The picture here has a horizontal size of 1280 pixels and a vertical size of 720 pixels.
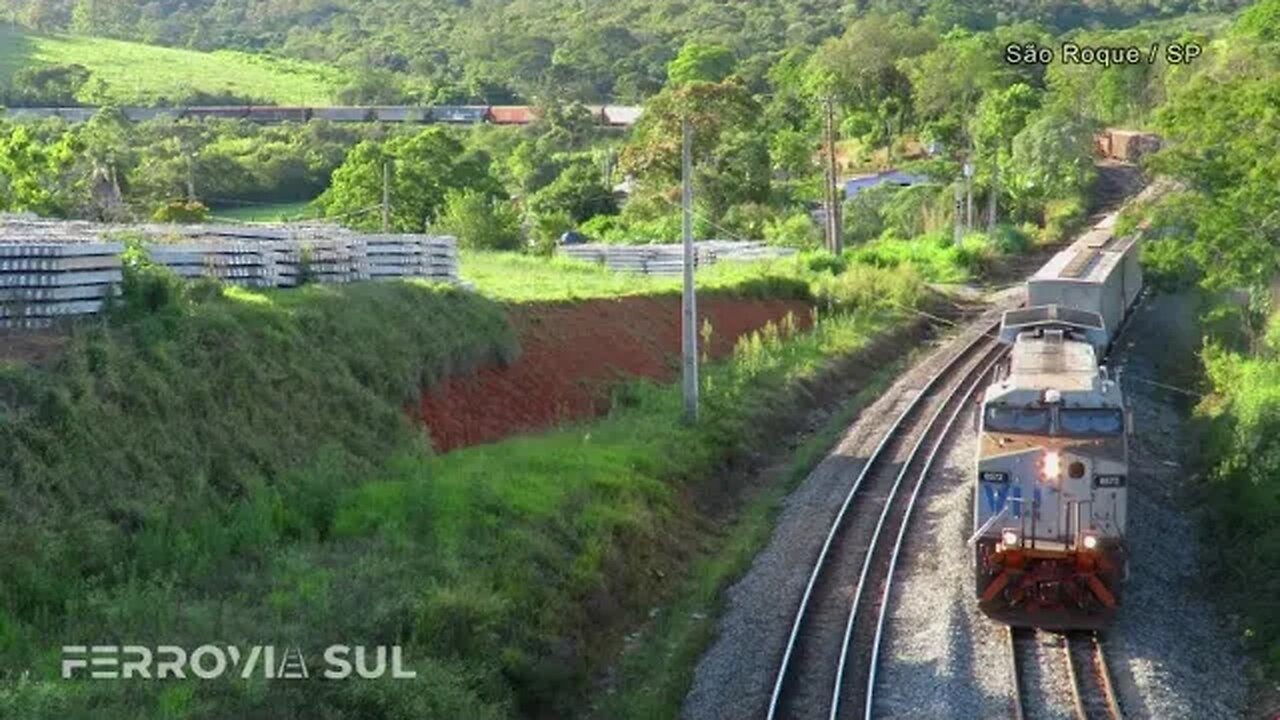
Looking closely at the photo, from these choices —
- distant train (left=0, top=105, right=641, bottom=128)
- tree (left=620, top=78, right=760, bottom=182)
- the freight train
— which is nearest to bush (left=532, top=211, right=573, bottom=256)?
tree (left=620, top=78, right=760, bottom=182)

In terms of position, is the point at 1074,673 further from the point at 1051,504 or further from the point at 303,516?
the point at 303,516

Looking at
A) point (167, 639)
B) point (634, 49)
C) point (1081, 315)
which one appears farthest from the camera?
point (634, 49)

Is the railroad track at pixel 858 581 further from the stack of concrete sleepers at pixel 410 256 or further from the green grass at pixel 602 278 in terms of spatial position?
the stack of concrete sleepers at pixel 410 256

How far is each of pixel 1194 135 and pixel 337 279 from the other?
20509 mm

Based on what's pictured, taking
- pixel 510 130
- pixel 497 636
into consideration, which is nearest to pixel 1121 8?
pixel 510 130

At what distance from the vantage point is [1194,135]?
36.7 metres

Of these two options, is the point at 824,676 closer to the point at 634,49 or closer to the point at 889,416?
the point at 889,416

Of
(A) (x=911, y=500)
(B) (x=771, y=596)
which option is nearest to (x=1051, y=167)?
(A) (x=911, y=500)

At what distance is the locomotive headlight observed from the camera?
19.6 metres

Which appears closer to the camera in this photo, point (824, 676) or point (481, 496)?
point (824, 676)

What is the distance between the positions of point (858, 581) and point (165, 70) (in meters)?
131

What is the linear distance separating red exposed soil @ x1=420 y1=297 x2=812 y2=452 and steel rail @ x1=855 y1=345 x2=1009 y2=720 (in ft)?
22.8

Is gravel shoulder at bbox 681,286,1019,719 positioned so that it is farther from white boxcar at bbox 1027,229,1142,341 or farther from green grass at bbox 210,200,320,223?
green grass at bbox 210,200,320,223

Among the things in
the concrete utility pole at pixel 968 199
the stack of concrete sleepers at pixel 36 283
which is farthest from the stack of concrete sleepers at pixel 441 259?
the concrete utility pole at pixel 968 199
